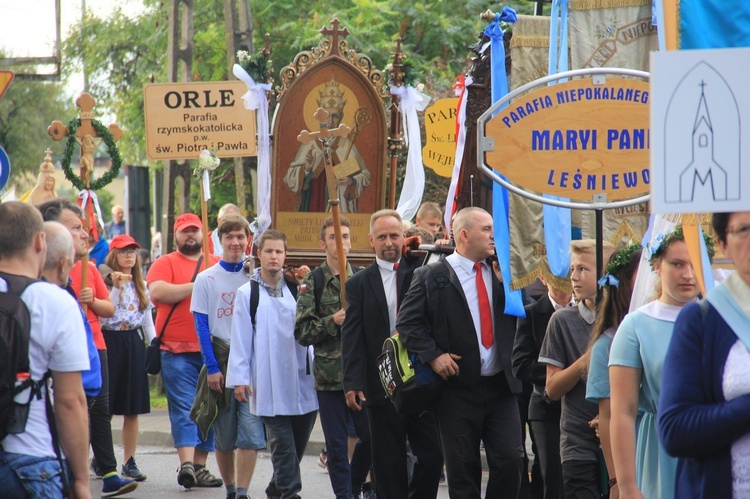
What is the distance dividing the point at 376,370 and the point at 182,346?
2.40 meters

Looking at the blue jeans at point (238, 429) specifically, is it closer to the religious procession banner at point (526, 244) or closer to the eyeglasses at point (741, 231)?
the religious procession banner at point (526, 244)

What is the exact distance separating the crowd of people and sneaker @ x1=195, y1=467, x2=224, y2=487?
2 centimetres

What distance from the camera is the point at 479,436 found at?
7.20m

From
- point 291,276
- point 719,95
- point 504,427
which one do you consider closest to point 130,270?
point 291,276

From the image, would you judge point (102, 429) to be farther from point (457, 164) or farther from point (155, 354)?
point (457, 164)

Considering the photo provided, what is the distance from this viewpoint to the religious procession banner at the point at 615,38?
23.4 feet

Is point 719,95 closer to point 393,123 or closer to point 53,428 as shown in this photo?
point 53,428

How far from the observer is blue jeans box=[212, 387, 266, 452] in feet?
28.7

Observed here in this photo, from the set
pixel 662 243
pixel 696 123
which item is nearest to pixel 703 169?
pixel 696 123

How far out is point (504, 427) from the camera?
7.16m

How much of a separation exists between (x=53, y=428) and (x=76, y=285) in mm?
4724

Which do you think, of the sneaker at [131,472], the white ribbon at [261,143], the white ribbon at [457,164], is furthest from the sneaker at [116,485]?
the white ribbon at [457,164]

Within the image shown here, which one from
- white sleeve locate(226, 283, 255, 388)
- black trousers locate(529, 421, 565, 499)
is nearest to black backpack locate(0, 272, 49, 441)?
black trousers locate(529, 421, 565, 499)

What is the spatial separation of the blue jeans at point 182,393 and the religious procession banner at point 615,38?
13.1ft
